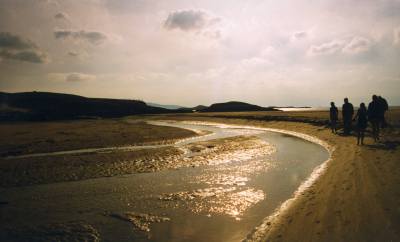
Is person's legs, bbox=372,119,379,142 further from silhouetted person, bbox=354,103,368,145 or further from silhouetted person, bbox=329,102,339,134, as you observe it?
silhouetted person, bbox=329,102,339,134

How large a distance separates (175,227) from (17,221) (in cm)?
461

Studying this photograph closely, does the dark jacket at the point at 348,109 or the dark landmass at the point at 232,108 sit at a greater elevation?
A: the dark landmass at the point at 232,108

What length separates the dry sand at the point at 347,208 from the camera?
6754 millimetres

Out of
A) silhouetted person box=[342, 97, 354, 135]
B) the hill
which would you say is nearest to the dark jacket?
silhouetted person box=[342, 97, 354, 135]

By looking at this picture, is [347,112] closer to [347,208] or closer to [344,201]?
[344,201]

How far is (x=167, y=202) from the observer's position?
34.3 feet

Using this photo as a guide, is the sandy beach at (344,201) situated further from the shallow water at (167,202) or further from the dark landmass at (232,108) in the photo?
the dark landmass at (232,108)

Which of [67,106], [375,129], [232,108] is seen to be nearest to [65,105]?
[67,106]

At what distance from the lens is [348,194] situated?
9289mm

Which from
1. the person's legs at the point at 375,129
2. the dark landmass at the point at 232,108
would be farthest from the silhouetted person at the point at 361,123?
the dark landmass at the point at 232,108

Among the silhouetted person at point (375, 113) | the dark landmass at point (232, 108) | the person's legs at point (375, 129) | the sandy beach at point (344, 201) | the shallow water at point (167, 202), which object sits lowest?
the shallow water at point (167, 202)

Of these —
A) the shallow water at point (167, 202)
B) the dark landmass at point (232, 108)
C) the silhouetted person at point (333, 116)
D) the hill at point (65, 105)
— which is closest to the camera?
the shallow water at point (167, 202)

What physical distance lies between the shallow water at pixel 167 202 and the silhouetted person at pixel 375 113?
6693mm

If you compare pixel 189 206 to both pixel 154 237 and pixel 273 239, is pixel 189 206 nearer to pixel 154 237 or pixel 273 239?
pixel 154 237
